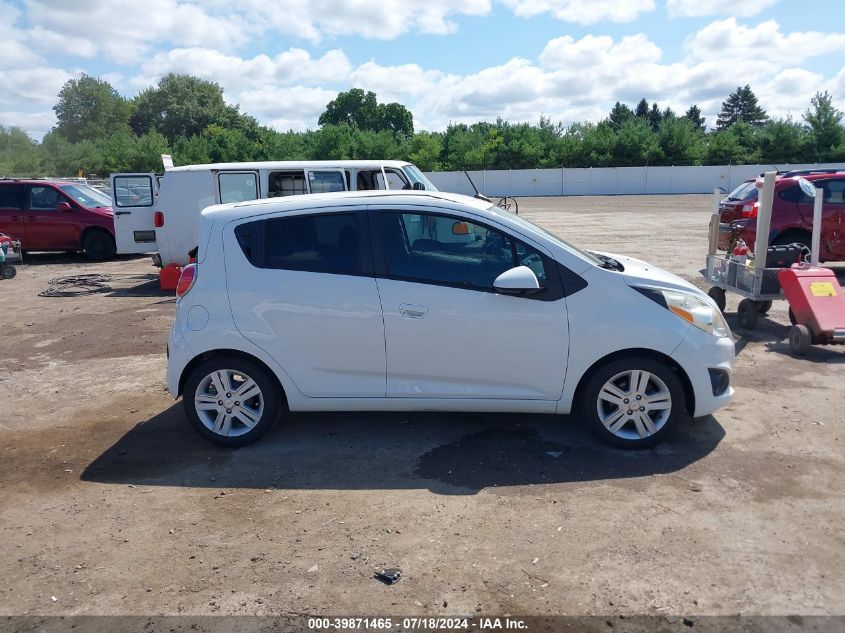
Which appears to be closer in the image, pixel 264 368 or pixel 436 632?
pixel 436 632

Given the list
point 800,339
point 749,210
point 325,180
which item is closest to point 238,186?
point 325,180

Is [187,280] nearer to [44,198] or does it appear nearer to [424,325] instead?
[424,325]

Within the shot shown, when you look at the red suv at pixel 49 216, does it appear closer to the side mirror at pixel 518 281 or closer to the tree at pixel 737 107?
the side mirror at pixel 518 281

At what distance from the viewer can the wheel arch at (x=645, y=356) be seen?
495 cm

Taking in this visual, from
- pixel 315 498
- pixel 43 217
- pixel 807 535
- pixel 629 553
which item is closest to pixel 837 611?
pixel 807 535

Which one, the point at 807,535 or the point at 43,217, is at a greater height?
the point at 43,217

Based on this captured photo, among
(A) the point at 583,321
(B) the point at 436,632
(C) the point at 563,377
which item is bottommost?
(B) the point at 436,632

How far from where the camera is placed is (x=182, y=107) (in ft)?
261

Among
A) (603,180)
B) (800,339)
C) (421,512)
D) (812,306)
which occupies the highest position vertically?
(603,180)

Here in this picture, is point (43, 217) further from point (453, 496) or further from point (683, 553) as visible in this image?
point (683, 553)

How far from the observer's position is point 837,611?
3.22 meters

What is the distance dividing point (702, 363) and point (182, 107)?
83802mm

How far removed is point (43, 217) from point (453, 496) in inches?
600

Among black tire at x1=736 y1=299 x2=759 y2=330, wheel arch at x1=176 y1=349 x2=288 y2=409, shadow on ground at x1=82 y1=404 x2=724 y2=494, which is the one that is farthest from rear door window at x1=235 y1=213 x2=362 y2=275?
black tire at x1=736 y1=299 x2=759 y2=330
